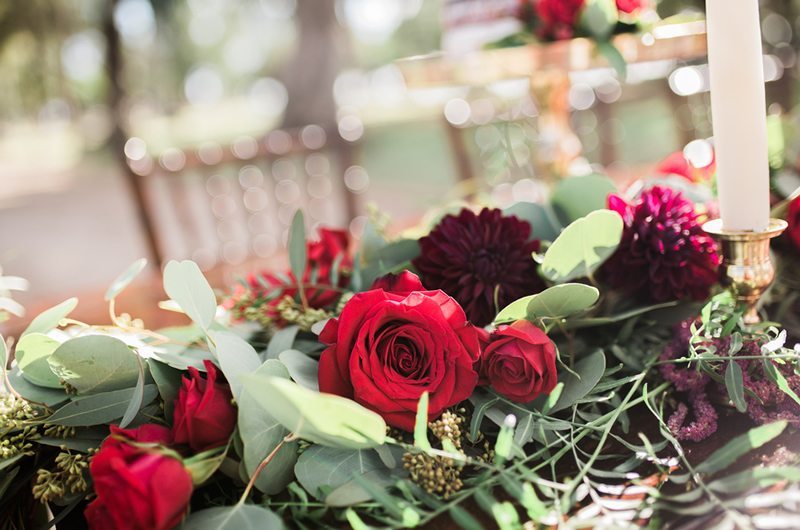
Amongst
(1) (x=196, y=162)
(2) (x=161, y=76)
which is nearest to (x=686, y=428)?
(1) (x=196, y=162)

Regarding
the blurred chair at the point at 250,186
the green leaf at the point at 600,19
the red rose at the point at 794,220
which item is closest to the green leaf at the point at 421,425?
the red rose at the point at 794,220

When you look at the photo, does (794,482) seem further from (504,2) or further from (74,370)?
(504,2)

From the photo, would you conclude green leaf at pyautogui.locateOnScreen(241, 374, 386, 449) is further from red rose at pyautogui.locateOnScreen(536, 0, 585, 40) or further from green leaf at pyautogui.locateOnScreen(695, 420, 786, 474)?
red rose at pyautogui.locateOnScreen(536, 0, 585, 40)

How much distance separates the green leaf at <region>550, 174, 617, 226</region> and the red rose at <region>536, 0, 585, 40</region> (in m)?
0.40

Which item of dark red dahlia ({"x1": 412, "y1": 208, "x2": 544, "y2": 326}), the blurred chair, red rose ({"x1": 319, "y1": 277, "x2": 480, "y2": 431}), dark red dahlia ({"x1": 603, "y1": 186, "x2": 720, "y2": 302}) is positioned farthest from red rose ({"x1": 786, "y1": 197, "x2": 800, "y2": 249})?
the blurred chair

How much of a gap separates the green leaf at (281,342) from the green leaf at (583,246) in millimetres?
178

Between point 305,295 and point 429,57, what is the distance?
21.1 inches

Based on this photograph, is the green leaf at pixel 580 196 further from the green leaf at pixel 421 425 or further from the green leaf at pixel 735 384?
the green leaf at pixel 421 425

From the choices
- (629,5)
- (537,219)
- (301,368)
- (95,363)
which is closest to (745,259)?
(537,219)

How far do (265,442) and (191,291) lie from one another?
105 mm

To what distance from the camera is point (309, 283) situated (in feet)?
1.84

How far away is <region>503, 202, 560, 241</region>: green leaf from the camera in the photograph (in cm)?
57

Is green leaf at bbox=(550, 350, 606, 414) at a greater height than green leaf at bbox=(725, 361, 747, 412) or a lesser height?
greater

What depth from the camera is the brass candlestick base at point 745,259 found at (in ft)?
1.49
